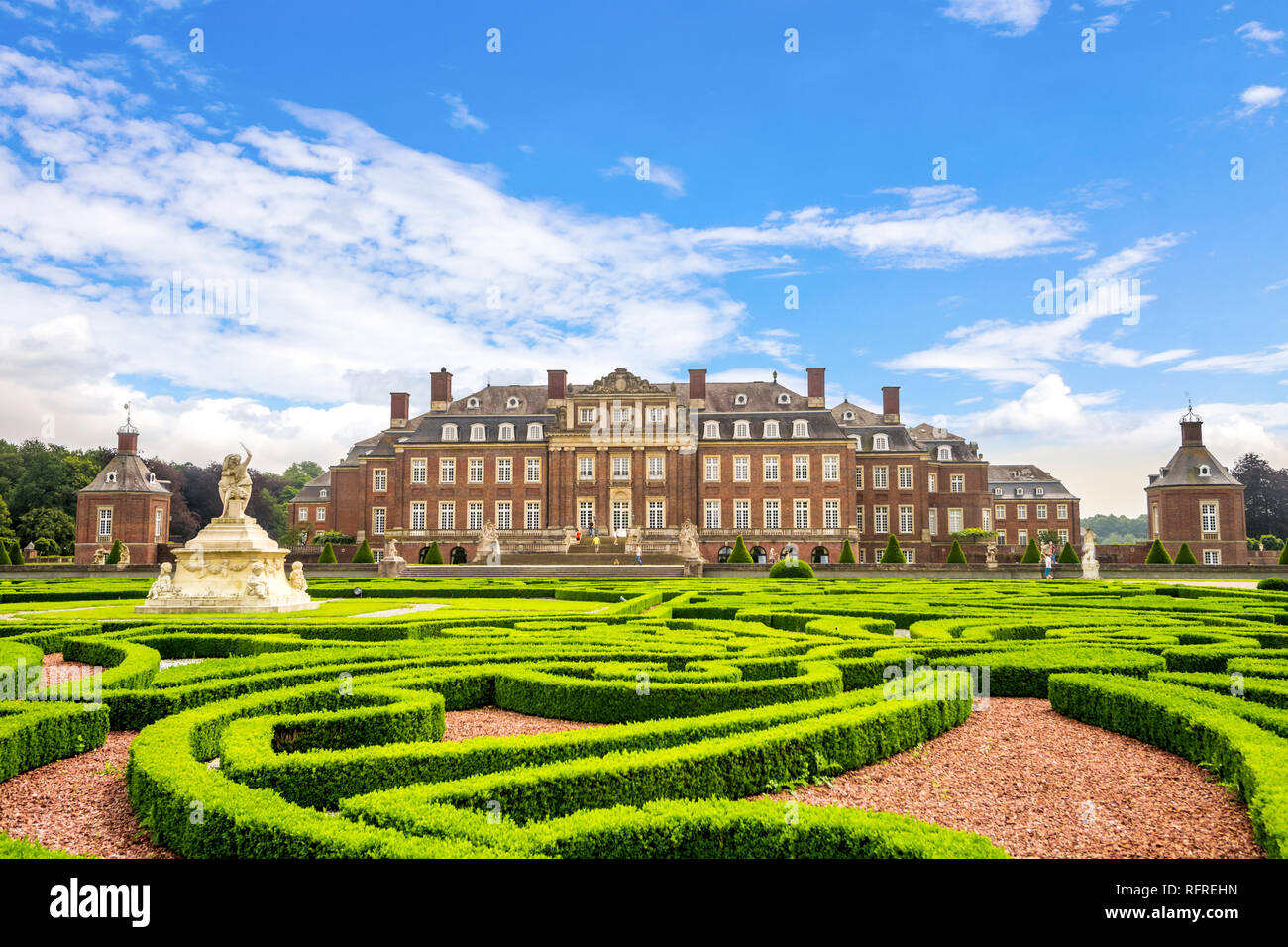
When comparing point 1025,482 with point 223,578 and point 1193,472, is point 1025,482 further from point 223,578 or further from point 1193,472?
point 223,578

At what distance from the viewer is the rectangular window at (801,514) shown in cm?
4959

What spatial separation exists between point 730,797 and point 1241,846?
244 cm

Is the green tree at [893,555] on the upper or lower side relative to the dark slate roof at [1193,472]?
lower

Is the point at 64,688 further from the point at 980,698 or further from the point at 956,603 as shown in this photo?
the point at 956,603

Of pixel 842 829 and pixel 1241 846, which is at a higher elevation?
pixel 842 829

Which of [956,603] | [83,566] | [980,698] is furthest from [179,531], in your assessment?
[980,698]

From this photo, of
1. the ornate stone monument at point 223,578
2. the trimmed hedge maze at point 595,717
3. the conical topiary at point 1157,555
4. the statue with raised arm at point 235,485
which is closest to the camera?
the trimmed hedge maze at point 595,717

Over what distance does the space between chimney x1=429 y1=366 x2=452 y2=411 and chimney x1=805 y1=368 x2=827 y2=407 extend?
22.0 meters

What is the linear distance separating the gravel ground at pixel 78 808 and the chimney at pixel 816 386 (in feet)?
159

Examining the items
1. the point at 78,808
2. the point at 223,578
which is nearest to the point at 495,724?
the point at 78,808

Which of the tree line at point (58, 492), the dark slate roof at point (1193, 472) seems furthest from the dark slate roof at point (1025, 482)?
the tree line at point (58, 492)

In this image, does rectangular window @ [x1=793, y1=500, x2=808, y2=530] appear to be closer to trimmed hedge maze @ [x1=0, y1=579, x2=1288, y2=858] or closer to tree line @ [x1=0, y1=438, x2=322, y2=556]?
tree line @ [x1=0, y1=438, x2=322, y2=556]

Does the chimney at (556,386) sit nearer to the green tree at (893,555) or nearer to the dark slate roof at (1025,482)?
the green tree at (893,555)
